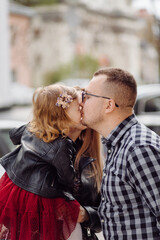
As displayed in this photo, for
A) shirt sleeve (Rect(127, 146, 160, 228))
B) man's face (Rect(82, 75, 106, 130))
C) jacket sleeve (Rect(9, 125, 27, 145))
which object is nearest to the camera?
shirt sleeve (Rect(127, 146, 160, 228))

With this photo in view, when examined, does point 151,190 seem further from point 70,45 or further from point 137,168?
point 70,45

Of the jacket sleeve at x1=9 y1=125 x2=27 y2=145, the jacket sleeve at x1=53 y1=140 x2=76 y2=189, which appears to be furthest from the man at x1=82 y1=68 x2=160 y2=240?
the jacket sleeve at x1=9 y1=125 x2=27 y2=145

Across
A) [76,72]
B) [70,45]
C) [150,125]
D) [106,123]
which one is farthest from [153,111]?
[70,45]

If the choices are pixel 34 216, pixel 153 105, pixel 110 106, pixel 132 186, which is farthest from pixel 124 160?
pixel 153 105

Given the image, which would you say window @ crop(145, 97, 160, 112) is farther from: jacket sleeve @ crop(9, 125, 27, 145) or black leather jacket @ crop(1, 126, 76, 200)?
black leather jacket @ crop(1, 126, 76, 200)

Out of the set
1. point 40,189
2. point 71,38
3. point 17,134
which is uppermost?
point 17,134

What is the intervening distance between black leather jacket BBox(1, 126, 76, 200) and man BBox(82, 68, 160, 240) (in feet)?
0.81

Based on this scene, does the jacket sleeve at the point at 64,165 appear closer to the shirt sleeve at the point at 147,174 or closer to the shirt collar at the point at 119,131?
the shirt collar at the point at 119,131

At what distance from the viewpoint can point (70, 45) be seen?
155 ft

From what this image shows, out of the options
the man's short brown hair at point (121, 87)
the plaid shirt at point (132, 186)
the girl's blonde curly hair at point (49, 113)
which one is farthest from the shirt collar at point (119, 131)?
the girl's blonde curly hair at point (49, 113)

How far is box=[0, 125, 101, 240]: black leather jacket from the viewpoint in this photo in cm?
251

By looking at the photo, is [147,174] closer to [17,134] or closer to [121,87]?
[121,87]

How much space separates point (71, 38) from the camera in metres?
35.7

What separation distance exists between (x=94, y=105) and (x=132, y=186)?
1.98 ft
